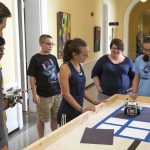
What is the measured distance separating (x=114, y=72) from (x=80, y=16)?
12.3 feet

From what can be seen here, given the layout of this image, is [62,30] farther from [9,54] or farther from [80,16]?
[9,54]

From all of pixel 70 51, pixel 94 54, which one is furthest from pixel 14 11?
pixel 94 54

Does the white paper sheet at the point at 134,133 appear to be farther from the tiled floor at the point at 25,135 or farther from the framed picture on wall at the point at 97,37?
the framed picture on wall at the point at 97,37

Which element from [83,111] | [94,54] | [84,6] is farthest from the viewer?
[94,54]

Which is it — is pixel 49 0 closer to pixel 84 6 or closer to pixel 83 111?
pixel 84 6

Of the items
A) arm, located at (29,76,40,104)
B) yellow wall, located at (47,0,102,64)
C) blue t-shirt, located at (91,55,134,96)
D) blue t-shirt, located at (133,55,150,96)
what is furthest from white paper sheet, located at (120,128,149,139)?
yellow wall, located at (47,0,102,64)

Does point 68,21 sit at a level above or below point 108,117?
above

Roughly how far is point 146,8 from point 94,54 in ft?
22.1

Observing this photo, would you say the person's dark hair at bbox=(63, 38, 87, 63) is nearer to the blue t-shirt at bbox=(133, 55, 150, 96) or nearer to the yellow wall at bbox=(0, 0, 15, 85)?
the blue t-shirt at bbox=(133, 55, 150, 96)

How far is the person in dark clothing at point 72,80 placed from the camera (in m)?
2.39

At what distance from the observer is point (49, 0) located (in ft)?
16.4

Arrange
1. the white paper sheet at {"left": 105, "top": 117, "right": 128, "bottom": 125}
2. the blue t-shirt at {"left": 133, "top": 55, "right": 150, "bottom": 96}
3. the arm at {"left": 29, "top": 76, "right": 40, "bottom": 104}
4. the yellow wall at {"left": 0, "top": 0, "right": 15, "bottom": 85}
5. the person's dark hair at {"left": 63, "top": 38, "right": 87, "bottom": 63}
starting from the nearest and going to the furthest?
the white paper sheet at {"left": 105, "top": 117, "right": 128, "bottom": 125}, the person's dark hair at {"left": 63, "top": 38, "right": 87, "bottom": 63}, the blue t-shirt at {"left": 133, "top": 55, "right": 150, "bottom": 96}, the arm at {"left": 29, "top": 76, "right": 40, "bottom": 104}, the yellow wall at {"left": 0, "top": 0, "right": 15, "bottom": 85}

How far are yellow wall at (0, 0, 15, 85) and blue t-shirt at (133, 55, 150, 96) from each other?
5.77ft

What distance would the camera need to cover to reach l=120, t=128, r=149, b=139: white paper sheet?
184 cm
